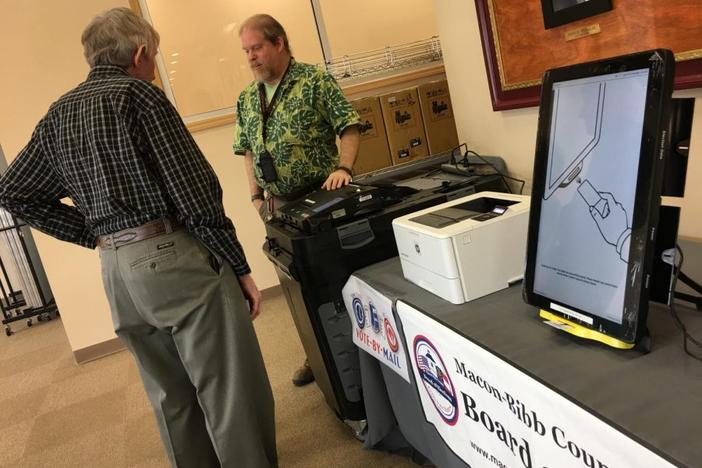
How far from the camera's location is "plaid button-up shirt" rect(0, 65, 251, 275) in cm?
146

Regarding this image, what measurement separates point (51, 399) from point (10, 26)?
2122mm

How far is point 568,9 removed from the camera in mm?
1573

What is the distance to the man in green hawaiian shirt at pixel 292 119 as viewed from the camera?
2.10 metres

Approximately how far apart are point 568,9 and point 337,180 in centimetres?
91

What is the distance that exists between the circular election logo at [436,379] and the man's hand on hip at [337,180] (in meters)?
0.82

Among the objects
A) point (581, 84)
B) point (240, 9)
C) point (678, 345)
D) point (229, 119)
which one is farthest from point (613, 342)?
point (240, 9)

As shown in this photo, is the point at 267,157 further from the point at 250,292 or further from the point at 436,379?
the point at 436,379

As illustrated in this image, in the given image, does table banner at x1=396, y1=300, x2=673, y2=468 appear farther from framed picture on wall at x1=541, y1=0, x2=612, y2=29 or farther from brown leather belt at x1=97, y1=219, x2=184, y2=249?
framed picture on wall at x1=541, y1=0, x2=612, y2=29

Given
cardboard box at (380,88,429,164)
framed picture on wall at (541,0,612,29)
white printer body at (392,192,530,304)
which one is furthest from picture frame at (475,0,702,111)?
cardboard box at (380,88,429,164)

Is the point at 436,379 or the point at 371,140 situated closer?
the point at 436,379

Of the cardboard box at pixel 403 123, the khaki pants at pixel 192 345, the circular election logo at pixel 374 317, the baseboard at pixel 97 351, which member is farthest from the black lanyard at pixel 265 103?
the baseboard at pixel 97 351

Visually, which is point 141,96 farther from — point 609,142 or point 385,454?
point 385,454

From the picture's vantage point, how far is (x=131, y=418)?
2688mm

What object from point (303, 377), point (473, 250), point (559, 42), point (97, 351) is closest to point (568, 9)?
point (559, 42)
